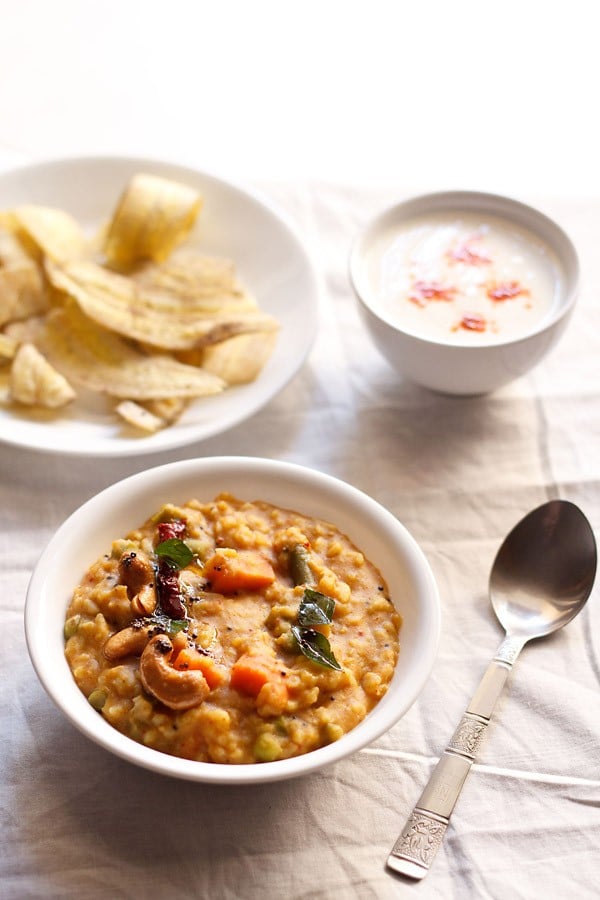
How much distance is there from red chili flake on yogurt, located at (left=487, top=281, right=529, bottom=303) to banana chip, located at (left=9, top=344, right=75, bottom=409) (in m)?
1.39

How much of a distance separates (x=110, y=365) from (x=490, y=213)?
1.43m

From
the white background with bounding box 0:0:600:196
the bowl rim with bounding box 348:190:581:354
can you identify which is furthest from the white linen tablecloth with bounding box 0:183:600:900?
the white background with bounding box 0:0:600:196

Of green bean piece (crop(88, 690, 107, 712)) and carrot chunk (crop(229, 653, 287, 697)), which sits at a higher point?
carrot chunk (crop(229, 653, 287, 697))

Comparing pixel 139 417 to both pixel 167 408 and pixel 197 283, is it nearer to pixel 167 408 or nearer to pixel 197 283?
pixel 167 408

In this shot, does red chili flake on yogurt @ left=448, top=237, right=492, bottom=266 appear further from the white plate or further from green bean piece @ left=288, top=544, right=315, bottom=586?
green bean piece @ left=288, top=544, right=315, bottom=586

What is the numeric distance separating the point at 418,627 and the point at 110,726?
2.41ft

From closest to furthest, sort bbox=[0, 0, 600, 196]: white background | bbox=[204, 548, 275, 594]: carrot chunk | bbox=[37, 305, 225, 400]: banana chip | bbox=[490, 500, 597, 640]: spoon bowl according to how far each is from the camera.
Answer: bbox=[204, 548, 275, 594]: carrot chunk, bbox=[490, 500, 597, 640]: spoon bowl, bbox=[37, 305, 225, 400]: banana chip, bbox=[0, 0, 600, 196]: white background

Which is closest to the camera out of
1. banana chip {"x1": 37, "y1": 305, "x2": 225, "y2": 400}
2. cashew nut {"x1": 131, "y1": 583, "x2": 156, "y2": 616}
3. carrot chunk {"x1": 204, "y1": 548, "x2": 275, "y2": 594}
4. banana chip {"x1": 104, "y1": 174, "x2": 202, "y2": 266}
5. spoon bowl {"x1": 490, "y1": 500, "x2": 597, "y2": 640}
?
cashew nut {"x1": 131, "y1": 583, "x2": 156, "y2": 616}

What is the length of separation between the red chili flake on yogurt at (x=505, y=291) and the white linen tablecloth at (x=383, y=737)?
13.9 inches

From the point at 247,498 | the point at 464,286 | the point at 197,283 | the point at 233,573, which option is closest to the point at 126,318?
the point at 197,283

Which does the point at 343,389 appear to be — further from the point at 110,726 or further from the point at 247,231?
the point at 110,726

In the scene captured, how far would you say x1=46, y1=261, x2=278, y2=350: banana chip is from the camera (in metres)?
3.26

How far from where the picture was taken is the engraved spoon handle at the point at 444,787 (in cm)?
225

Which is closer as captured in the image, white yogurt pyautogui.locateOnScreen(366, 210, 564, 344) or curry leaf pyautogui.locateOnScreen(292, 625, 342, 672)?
curry leaf pyautogui.locateOnScreen(292, 625, 342, 672)
